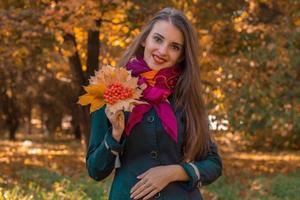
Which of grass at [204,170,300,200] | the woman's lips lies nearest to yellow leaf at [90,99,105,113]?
the woman's lips

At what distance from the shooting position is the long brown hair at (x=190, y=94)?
269 centimetres

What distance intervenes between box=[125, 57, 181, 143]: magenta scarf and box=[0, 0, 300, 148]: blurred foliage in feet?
24.2

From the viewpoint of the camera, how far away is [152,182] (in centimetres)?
253

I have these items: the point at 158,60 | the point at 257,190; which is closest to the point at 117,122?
the point at 158,60

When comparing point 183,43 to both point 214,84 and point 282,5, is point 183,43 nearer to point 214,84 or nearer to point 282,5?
point 214,84

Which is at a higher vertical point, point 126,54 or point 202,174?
point 126,54

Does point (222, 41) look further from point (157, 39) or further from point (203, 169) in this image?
point (203, 169)

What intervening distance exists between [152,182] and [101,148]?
0.86 ft

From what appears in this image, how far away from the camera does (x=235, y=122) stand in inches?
435

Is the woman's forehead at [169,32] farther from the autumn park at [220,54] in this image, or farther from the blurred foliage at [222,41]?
the blurred foliage at [222,41]

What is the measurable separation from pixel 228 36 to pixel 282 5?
147 cm

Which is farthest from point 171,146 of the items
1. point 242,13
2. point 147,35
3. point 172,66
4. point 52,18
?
point 242,13

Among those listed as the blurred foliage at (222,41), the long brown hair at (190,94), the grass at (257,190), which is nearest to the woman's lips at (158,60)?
the long brown hair at (190,94)

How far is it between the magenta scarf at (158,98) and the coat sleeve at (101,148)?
11cm
